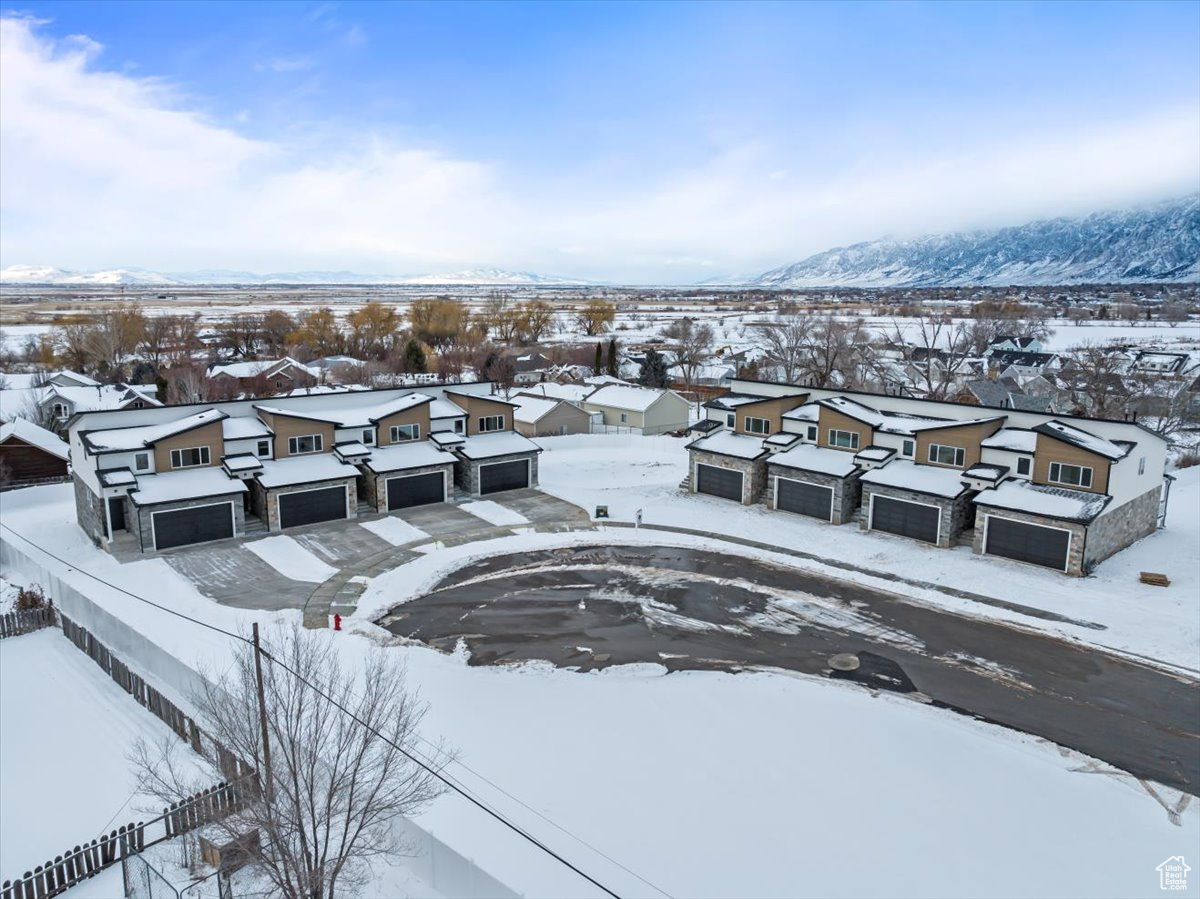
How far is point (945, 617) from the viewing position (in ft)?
79.3

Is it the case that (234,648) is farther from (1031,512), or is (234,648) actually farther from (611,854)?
(1031,512)

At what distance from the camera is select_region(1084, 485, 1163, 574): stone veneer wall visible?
27.4 meters

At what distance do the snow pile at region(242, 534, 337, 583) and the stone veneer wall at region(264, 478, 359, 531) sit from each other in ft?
2.76

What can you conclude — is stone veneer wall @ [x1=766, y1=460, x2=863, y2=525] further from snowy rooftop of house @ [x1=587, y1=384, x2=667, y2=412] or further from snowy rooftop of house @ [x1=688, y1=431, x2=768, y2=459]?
snowy rooftop of house @ [x1=587, y1=384, x2=667, y2=412]

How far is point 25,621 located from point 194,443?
10.2 metres

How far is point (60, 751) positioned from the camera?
17047 mm

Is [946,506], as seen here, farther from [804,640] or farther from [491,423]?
[491,423]

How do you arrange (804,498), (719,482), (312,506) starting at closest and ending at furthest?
(312,506) < (804,498) < (719,482)

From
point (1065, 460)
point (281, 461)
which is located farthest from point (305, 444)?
point (1065, 460)

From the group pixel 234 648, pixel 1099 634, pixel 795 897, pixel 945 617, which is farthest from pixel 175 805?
pixel 1099 634

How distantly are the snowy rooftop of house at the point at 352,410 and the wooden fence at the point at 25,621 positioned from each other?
13.2 m

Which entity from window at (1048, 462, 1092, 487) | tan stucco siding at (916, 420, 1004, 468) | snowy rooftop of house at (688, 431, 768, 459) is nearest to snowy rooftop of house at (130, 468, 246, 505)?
snowy rooftop of house at (688, 431, 768, 459)

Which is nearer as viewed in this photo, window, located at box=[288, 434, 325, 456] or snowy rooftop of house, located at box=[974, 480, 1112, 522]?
snowy rooftop of house, located at box=[974, 480, 1112, 522]

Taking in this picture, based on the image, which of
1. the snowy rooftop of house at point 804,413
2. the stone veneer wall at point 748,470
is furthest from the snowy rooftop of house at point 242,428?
the snowy rooftop of house at point 804,413
